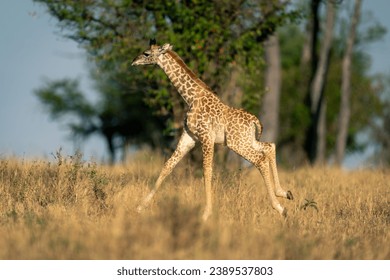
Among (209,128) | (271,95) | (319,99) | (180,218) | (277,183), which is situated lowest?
(180,218)

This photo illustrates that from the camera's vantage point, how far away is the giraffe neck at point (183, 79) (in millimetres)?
12820

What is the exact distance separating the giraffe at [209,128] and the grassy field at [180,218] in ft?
1.60

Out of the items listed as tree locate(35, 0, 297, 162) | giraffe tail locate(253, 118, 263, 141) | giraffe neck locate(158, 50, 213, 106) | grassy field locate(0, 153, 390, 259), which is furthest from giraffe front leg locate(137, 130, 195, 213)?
tree locate(35, 0, 297, 162)

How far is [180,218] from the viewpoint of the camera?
29.5 ft

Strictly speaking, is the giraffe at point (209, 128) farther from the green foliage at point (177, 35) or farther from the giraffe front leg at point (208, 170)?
the green foliage at point (177, 35)

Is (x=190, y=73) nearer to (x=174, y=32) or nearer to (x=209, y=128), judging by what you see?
(x=209, y=128)

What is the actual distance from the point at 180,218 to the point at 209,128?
→ 362 cm

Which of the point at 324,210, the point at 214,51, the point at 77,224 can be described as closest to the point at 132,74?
the point at 214,51

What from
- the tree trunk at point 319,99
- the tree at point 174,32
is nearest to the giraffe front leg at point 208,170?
the tree at point 174,32

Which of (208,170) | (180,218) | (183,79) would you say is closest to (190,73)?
(183,79)

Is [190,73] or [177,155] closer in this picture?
[177,155]

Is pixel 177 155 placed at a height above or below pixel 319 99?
below

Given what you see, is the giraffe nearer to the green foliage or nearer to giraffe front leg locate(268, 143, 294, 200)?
giraffe front leg locate(268, 143, 294, 200)
